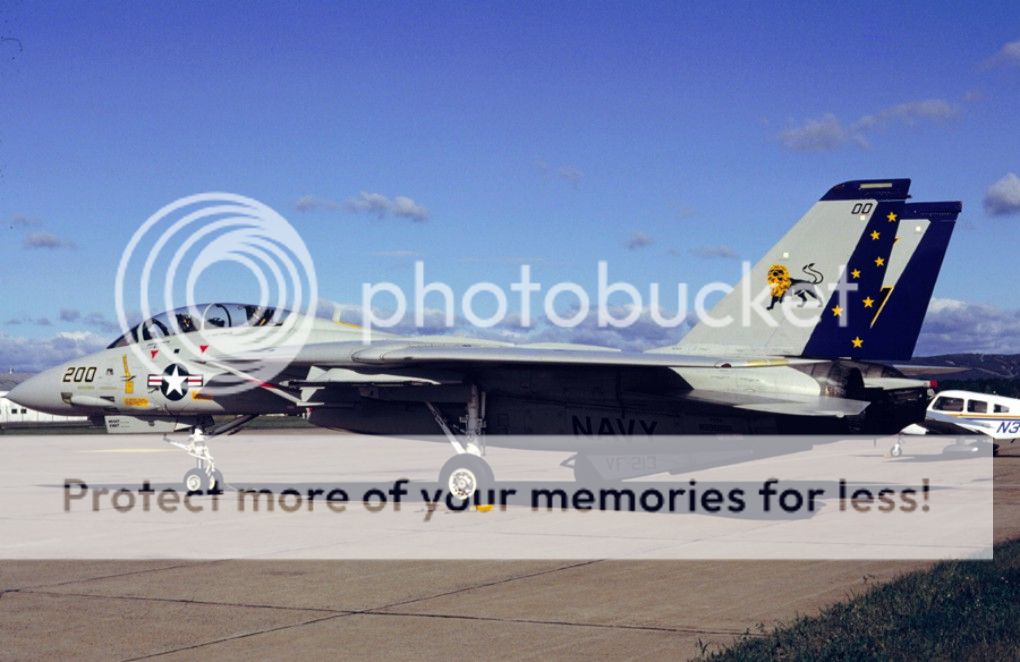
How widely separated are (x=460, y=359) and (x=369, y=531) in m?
2.68

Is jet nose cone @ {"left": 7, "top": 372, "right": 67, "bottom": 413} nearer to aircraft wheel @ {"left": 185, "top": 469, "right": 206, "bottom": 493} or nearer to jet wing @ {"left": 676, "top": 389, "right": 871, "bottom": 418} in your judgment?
aircraft wheel @ {"left": 185, "top": 469, "right": 206, "bottom": 493}

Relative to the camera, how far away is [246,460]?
101 ft

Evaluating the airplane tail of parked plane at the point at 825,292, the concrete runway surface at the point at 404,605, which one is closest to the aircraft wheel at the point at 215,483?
the concrete runway surface at the point at 404,605

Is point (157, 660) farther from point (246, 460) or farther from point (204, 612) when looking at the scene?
point (246, 460)

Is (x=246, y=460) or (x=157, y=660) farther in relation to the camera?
(x=246, y=460)

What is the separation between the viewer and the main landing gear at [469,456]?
1589cm

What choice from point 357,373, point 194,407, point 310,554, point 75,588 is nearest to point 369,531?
point 310,554

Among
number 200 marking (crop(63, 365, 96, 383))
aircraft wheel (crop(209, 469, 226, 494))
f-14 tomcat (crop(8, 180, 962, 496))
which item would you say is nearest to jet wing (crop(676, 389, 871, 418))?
f-14 tomcat (crop(8, 180, 962, 496))

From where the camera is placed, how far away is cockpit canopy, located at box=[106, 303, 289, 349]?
57.6ft

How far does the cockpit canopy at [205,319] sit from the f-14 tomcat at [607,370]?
0.08ft

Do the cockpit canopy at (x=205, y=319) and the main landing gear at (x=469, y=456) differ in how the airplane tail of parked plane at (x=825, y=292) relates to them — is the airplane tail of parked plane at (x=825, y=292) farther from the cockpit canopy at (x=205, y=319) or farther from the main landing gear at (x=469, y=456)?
the cockpit canopy at (x=205, y=319)

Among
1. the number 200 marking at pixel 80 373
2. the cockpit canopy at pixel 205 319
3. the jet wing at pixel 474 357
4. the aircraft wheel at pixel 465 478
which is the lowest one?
the aircraft wheel at pixel 465 478

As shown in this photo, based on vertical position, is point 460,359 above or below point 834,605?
above

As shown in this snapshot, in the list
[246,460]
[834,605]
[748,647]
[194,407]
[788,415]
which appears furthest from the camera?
[246,460]
